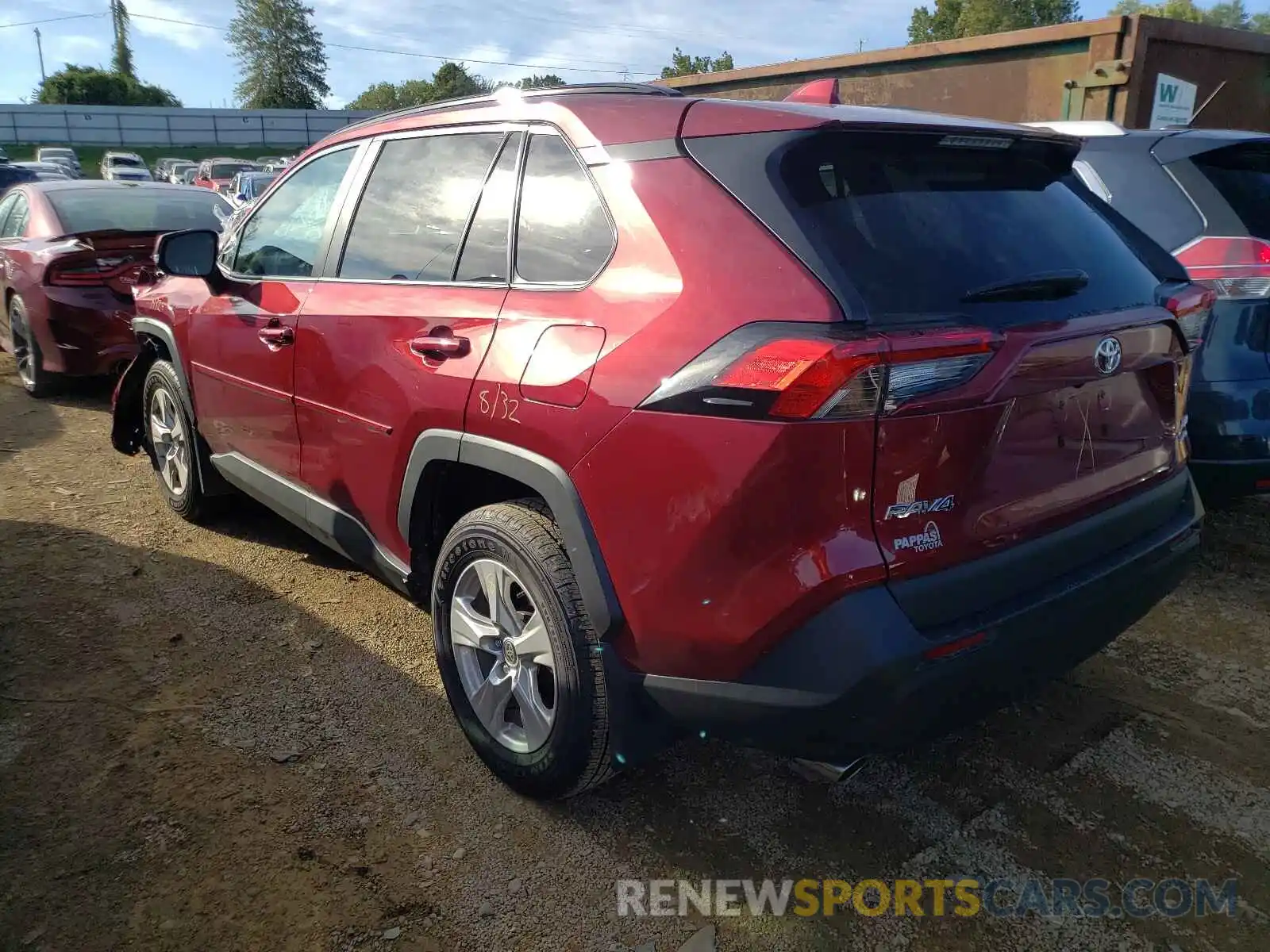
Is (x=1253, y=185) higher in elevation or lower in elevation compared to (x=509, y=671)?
higher

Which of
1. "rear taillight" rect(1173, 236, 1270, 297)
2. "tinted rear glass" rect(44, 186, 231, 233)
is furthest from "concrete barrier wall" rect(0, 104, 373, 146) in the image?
"rear taillight" rect(1173, 236, 1270, 297)

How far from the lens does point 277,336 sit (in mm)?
3391

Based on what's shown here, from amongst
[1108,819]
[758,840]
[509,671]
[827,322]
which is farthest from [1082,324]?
[509,671]

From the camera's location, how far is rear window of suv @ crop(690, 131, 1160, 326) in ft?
6.32

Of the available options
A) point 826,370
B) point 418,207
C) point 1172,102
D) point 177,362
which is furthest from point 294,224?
point 1172,102

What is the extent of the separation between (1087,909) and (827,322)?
155 centimetres

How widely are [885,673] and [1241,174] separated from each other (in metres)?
3.43

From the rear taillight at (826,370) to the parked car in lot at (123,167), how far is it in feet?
114

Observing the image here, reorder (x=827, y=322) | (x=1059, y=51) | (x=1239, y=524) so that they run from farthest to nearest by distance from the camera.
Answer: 1. (x=1059, y=51)
2. (x=1239, y=524)
3. (x=827, y=322)

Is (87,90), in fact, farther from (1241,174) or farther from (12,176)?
(1241,174)

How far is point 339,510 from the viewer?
10.7 feet

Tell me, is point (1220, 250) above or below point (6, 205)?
below

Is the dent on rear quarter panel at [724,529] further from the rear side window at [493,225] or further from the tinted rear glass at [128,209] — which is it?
the tinted rear glass at [128,209]

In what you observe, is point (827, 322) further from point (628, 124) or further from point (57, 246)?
point (57, 246)
